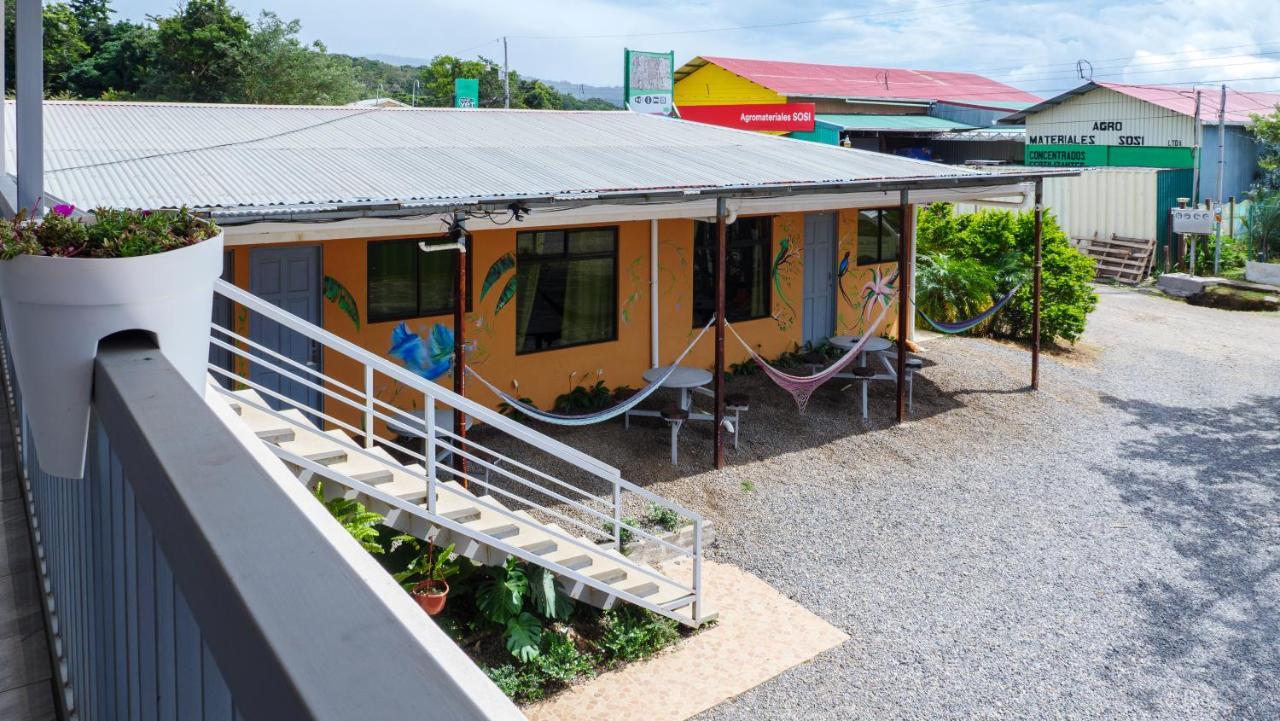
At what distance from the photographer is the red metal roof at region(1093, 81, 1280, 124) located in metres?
28.9

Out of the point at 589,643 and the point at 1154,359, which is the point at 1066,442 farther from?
the point at 589,643

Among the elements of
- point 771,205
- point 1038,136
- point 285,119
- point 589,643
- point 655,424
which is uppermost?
point 1038,136

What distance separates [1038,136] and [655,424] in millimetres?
26624

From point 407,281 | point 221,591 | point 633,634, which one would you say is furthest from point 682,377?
point 221,591

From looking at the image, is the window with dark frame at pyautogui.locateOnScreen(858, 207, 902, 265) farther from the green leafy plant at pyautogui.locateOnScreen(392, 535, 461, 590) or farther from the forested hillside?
the forested hillside

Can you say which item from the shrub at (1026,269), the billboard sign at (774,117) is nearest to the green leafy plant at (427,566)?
the shrub at (1026,269)

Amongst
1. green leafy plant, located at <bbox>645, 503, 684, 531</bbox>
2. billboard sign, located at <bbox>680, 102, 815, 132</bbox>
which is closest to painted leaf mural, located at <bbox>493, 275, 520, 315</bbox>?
green leafy plant, located at <bbox>645, 503, 684, 531</bbox>

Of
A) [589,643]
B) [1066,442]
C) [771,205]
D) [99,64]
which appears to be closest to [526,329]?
[771,205]

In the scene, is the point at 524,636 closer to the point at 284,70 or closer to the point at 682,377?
the point at 682,377

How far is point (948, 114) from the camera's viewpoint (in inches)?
1613

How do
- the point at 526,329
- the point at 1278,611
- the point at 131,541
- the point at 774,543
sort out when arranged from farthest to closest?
the point at 526,329
the point at 774,543
the point at 1278,611
the point at 131,541

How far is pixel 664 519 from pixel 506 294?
3491 mm

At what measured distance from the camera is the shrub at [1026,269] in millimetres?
16016

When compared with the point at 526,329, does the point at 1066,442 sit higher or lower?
lower
